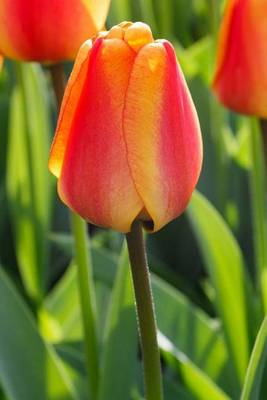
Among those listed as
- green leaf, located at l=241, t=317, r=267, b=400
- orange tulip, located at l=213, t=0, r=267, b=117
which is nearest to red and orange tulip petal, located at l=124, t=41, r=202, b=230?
green leaf, located at l=241, t=317, r=267, b=400

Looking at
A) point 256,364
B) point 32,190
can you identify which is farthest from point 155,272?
point 256,364

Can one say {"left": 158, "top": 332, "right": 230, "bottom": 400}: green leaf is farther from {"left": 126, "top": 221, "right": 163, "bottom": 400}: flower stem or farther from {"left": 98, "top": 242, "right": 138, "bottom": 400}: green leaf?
{"left": 126, "top": 221, "right": 163, "bottom": 400}: flower stem

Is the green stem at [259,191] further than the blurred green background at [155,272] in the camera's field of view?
Yes

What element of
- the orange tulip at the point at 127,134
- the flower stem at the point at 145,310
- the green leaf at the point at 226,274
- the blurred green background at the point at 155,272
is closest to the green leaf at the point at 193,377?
the blurred green background at the point at 155,272

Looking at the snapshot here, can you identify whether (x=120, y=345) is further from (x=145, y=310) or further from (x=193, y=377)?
(x=145, y=310)

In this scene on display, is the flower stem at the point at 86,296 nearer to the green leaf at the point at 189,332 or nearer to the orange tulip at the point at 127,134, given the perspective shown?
the green leaf at the point at 189,332

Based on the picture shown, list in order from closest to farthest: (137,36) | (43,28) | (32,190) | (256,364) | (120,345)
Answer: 1. (137,36)
2. (256,364)
3. (43,28)
4. (120,345)
5. (32,190)
